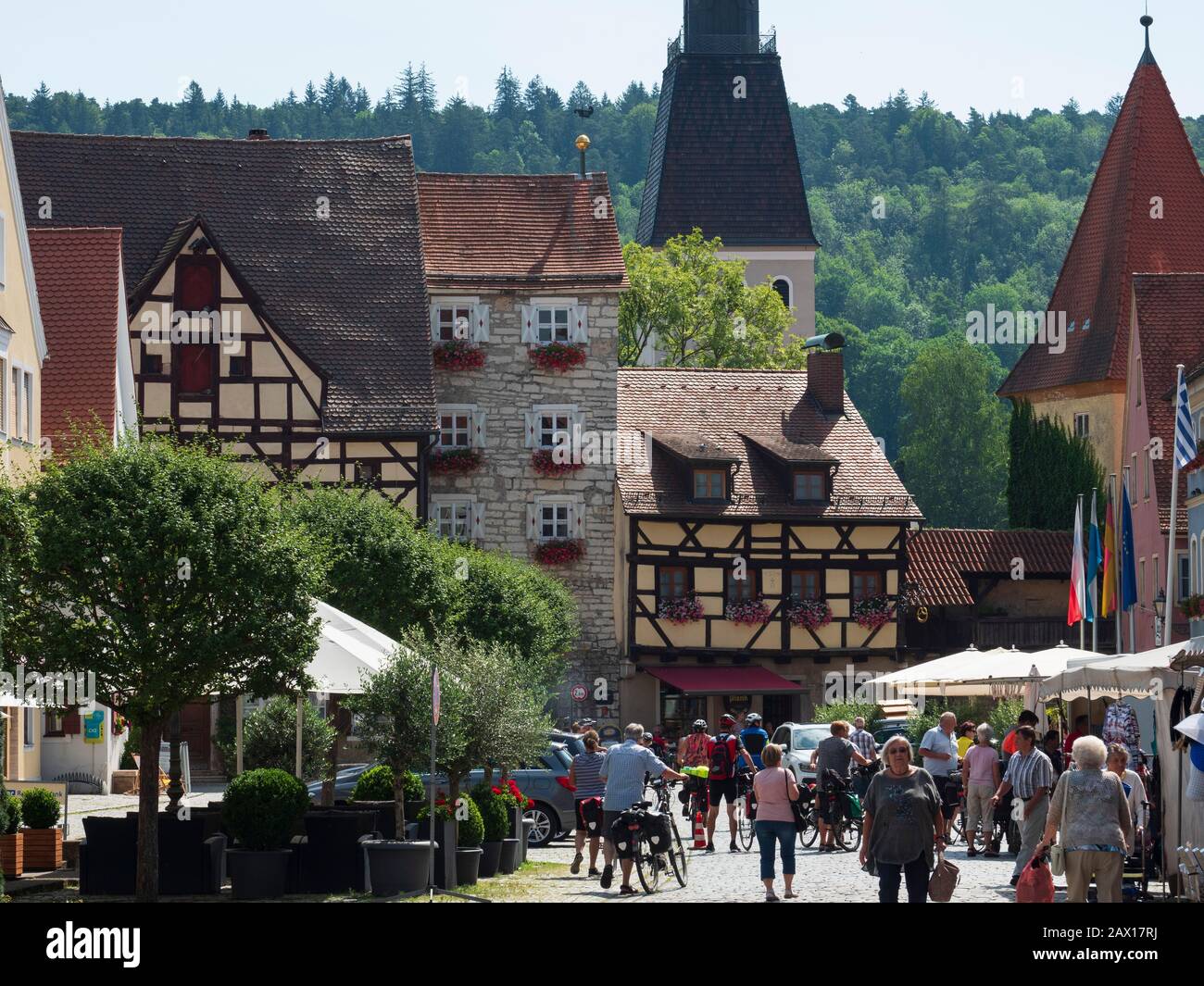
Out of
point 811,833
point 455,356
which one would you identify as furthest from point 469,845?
point 455,356

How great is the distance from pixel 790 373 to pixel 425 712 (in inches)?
1465

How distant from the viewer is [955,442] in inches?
4355

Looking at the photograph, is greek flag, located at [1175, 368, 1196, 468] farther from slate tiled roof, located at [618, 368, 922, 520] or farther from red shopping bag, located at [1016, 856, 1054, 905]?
red shopping bag, located at [1016, 856, 1054, 905]

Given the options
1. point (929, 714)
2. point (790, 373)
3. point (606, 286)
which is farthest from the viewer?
point (790, 373)

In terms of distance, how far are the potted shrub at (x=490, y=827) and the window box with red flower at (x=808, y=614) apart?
99.9 ft

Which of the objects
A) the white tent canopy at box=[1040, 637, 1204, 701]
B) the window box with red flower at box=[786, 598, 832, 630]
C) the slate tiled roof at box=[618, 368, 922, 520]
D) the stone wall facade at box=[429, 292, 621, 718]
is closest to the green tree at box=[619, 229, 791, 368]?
the slate tiled roof at box=[618, 368, 922, 520]

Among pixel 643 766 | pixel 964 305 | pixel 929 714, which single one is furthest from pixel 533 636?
pixel 964 305

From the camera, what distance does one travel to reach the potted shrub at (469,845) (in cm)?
2312

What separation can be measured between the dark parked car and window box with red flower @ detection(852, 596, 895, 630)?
24736 mm

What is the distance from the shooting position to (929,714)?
41844 millimetres

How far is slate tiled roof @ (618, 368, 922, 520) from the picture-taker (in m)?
54.7

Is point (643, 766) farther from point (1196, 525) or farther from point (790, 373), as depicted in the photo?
point (790, 373)

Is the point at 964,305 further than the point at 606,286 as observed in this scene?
Yes
